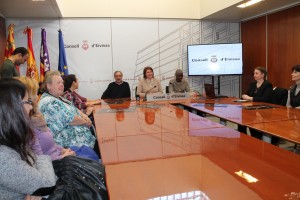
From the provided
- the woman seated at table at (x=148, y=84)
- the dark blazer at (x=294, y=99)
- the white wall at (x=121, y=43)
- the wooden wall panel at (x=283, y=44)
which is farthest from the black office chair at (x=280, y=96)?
the white wall at (x=121, y=43)

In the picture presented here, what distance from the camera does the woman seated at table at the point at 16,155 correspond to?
105 cm

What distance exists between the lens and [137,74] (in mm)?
6262

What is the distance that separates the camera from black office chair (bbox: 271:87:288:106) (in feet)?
12.1

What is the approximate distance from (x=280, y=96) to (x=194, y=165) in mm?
2785

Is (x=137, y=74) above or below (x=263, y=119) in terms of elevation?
above

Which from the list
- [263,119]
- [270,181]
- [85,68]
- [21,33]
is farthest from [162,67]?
[270,181]

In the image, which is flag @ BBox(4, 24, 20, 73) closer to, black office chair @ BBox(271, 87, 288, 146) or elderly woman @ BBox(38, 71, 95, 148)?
elderly woman @ BBox(38, 71, 95, 148)

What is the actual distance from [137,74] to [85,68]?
114 cm

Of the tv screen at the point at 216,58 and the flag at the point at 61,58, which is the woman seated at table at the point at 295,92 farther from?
the flag at the point at 61,58

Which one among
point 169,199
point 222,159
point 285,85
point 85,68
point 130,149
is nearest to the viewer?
point 169,199

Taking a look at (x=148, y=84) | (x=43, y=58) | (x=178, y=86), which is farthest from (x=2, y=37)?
(x=178, y=86)

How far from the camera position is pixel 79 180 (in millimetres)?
1265

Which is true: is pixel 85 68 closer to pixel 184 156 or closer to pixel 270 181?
pixel 184 156

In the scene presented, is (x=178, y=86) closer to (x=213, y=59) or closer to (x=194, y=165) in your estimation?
(x=213, y=59)
